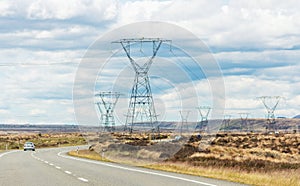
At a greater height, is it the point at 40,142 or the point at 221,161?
the point at 40,142

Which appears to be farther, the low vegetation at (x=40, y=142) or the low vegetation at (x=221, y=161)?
the low vegetation at (x=40, y=142)

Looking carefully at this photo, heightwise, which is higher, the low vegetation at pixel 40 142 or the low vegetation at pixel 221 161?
the low vegetation at pixel 40 142

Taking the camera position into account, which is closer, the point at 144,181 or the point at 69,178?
the point at 144,181

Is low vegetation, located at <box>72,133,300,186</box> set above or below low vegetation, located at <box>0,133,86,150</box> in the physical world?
below

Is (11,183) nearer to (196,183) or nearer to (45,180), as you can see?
(45,180)

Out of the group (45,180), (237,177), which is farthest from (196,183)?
(45,180)

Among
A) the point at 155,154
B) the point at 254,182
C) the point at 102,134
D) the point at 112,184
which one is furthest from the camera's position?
the point at 102,134

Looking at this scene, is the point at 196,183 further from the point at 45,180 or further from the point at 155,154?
the point at 155,154

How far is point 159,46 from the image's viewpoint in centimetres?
4747

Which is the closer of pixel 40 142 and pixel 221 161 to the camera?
pixel 221 161

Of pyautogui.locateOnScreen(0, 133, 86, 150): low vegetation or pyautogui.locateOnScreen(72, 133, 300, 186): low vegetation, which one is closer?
pyautogui.locateOnScreen(72, 133, 300, 186): low vegetation

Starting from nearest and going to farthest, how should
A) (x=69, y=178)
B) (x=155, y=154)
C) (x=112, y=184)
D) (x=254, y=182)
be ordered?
(x=112, y=184) < (x=254, y=182) < (x=69, y=178) < (x=155, y=154)

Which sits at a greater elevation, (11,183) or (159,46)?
(159,46)

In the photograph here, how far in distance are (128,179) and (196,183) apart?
3008 millimetres
